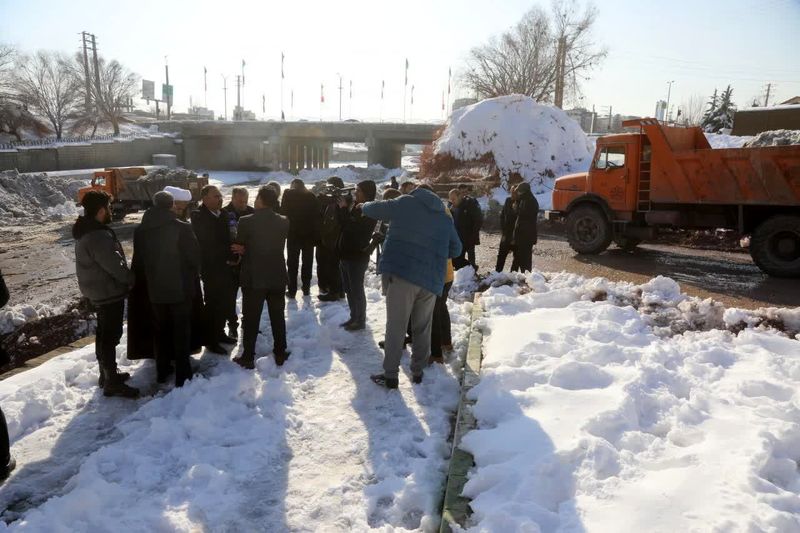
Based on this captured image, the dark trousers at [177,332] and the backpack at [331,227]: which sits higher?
the backpack at [331,227]

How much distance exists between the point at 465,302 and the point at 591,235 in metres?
6.00

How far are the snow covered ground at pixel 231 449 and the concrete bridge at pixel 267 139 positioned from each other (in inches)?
1758

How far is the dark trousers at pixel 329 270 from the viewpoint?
7473mm

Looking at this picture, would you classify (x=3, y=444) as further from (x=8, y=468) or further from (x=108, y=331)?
(x=108, y=331)

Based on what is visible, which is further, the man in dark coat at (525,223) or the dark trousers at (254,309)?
the man in dark coat at (525,223)

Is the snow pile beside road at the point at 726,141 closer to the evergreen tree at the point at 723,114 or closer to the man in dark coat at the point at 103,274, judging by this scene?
the evergreen tree at the point at 723,114

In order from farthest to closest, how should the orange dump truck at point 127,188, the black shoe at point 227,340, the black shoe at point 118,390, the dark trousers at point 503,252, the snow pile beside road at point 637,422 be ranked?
the orange dump truck at point 127,188
the dark trousers at point 503,252
the black shoe at point 227,340
the black shoe at point 118,390
the snow pile beside road at point 637,422

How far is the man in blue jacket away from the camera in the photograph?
4383 mm

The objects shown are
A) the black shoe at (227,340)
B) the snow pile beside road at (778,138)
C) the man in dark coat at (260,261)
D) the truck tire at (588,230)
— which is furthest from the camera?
the snow pile beside road at (778,138)

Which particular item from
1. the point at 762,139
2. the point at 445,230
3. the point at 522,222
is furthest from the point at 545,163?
the point at 445,230

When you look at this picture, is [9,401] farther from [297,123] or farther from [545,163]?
[297,123]

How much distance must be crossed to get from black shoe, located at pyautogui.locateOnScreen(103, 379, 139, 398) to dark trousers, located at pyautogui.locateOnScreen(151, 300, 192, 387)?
1.18ft

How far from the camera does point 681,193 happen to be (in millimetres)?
11039

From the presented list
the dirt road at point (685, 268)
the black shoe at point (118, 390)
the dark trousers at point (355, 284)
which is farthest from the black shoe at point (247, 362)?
the dirt road at point (685, 268)
